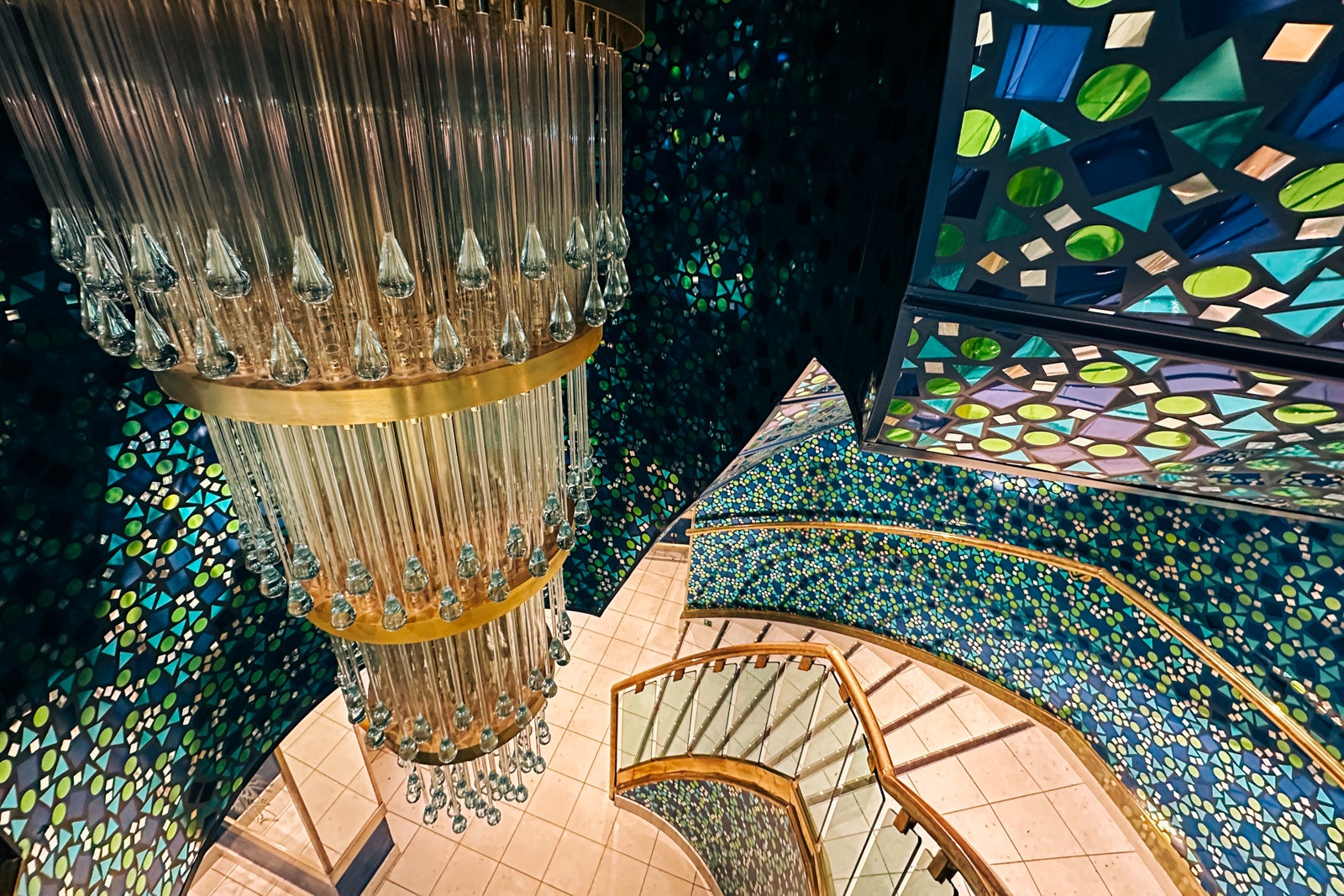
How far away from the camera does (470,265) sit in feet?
3.73

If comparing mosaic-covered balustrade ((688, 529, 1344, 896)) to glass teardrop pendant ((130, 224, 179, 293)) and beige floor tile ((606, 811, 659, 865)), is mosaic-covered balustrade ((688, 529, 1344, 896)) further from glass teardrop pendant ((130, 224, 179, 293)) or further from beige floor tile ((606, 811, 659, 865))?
glass teardrop pendant ((130, 224, 179, 293))

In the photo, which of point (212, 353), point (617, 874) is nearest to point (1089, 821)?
point (617, 874)

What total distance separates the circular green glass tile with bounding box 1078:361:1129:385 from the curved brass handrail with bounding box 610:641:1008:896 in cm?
298

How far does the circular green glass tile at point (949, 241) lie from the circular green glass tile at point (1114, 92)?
1.07ft

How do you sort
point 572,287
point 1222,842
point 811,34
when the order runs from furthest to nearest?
point 1222,842 < point 811,34 < point 572,287

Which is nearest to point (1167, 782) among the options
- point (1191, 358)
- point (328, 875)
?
point (1191, 358)

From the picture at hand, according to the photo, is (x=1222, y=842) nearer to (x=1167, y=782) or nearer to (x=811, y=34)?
(x=1167, y=782)

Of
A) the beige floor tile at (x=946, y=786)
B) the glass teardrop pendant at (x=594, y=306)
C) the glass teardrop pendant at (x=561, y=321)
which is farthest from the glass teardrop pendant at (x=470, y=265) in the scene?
the beige floor tile at (x=946, y=786)

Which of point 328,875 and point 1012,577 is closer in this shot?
point 1012,577

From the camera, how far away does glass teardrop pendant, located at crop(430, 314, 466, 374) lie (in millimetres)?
1169

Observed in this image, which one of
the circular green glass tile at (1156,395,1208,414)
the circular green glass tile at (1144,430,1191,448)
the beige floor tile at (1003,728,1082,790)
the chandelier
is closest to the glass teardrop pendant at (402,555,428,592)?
the chandelier

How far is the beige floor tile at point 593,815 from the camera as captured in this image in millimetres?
5789

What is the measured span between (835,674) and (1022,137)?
4175 mm

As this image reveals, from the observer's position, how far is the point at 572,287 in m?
1.48
